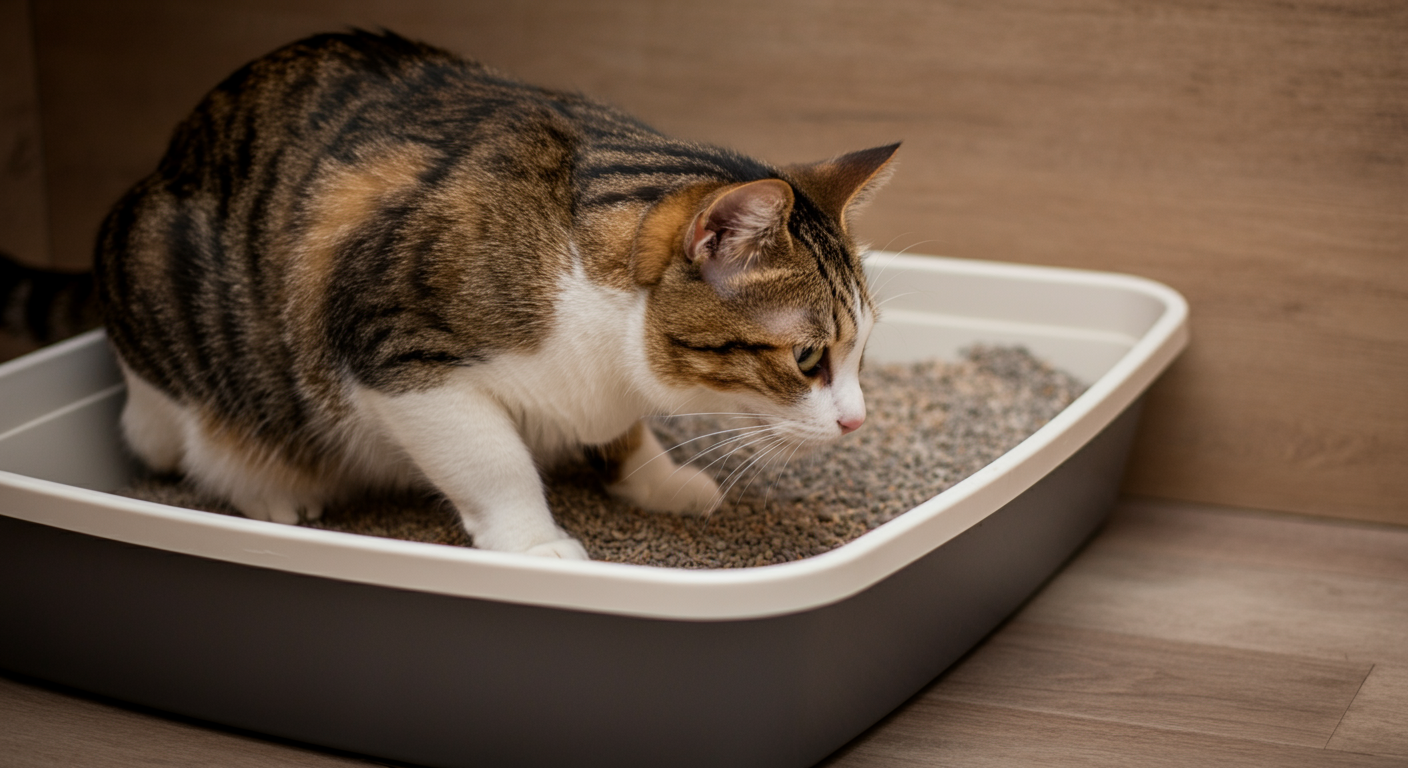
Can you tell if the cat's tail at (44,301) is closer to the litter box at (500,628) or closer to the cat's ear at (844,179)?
the litter box at (500,628)

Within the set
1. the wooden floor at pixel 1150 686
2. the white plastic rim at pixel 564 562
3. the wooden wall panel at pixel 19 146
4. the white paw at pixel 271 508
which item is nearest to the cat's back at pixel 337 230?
the white paw at pixel 271 508

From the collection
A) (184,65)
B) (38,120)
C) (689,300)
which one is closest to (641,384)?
(689,300)

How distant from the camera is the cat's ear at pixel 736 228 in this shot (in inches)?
38.9

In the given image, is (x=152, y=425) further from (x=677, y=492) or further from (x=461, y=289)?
(x=677, y=492)

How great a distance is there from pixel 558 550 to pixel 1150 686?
2.20 feet

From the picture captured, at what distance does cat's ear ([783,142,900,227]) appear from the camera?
1189 mm

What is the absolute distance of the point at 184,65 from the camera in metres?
2.06

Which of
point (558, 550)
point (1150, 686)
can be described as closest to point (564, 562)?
point (558, 550)

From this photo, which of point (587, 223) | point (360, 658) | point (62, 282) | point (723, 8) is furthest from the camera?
point (723, 8)

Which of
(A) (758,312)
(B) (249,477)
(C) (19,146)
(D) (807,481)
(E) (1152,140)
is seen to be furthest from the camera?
(C) (19,146)

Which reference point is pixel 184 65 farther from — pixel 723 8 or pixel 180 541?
pixel 180 541

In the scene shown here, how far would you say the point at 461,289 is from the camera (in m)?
1.13

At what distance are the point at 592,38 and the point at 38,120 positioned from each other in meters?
1.11

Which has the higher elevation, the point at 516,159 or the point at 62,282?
the point at 516,159
